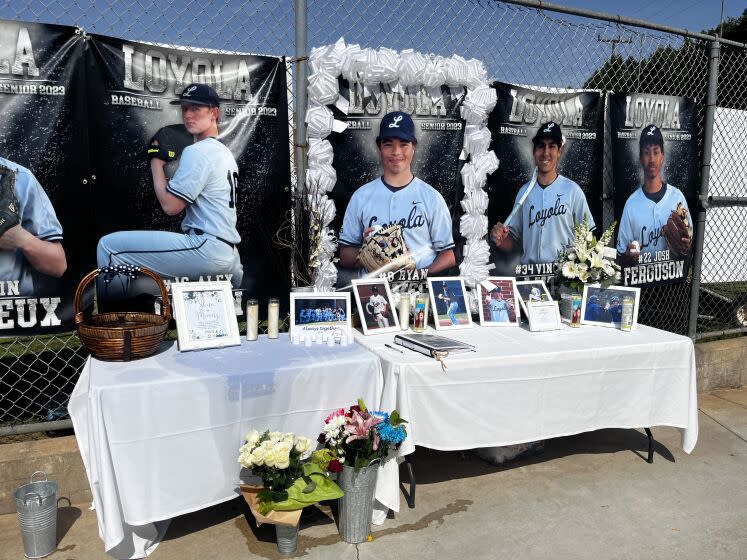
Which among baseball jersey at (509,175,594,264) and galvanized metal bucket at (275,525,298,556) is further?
baseball jersey at (509,175,594,264)

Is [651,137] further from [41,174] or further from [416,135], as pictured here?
[41,174]

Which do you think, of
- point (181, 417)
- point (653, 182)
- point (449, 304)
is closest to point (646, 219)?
point (653, 182)

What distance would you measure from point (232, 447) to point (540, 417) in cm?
164

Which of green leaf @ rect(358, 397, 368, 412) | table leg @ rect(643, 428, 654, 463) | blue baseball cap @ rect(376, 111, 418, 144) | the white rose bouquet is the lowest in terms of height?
table leg @ rect(643, 428, 654, 463)

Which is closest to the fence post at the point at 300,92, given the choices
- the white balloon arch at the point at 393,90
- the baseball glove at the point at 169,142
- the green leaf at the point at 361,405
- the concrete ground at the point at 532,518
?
the white balloon arch at the point at 393,90

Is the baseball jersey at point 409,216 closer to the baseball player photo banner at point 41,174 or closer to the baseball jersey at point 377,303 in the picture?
the baseball jersey at point 377,303

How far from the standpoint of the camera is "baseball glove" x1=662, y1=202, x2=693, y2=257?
5008 millimetres

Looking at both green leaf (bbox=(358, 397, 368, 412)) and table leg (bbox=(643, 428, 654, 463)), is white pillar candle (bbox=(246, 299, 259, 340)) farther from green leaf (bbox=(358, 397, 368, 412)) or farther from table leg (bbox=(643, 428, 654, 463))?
table leg (bbox=(643, 428, 654, 463))

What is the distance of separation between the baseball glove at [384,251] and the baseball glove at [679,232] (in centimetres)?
239

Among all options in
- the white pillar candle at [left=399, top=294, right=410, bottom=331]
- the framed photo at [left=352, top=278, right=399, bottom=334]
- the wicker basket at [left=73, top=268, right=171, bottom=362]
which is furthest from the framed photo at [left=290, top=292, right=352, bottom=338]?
the wicker basket at [left=73, top=268, right=171, bottom=362]

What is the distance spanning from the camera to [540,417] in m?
3.34

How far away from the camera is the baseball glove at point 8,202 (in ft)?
9.93

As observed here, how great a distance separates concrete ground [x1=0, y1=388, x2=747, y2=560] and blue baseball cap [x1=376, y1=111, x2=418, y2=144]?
2019 mm

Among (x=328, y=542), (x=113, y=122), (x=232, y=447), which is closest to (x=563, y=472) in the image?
(x=328, y=542)
